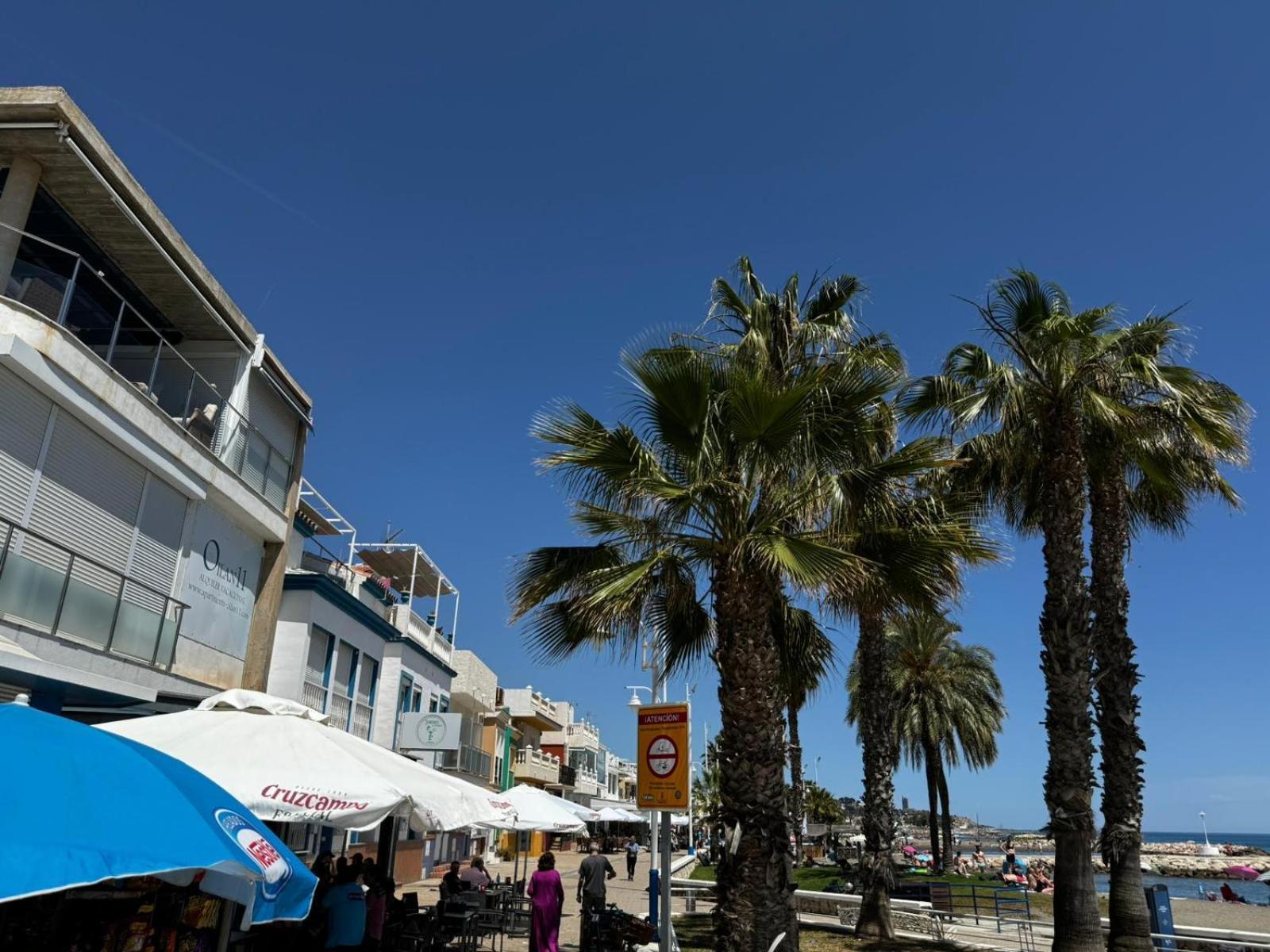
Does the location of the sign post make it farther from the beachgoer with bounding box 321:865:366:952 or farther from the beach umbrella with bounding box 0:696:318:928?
the beachgoer with bounding box 321:865:366:952

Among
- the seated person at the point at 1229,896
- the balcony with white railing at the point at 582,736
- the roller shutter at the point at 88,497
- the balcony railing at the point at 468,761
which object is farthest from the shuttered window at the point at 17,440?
the balcony with white railing at the point at 582,736

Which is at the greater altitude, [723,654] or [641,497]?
[641,497]

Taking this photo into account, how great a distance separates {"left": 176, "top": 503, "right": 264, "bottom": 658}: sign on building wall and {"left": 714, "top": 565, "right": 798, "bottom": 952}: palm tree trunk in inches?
389

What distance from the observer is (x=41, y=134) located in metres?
11.9

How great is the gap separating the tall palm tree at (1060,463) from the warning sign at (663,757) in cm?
744

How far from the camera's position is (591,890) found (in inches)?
526

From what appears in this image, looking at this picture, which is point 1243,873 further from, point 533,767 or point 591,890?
point 591,890

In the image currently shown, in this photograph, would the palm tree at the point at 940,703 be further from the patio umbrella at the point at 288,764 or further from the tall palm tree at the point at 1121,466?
the patio umbrella at the point at 288,764

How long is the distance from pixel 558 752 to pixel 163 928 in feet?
220

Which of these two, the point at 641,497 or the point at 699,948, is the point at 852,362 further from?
the point at 699,948

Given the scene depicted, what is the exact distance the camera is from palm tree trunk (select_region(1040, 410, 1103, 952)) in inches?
446

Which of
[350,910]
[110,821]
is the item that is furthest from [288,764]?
[110,821]

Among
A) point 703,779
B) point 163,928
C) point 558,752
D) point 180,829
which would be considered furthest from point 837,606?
point 703,779

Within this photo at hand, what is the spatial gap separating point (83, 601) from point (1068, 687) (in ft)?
44.3
